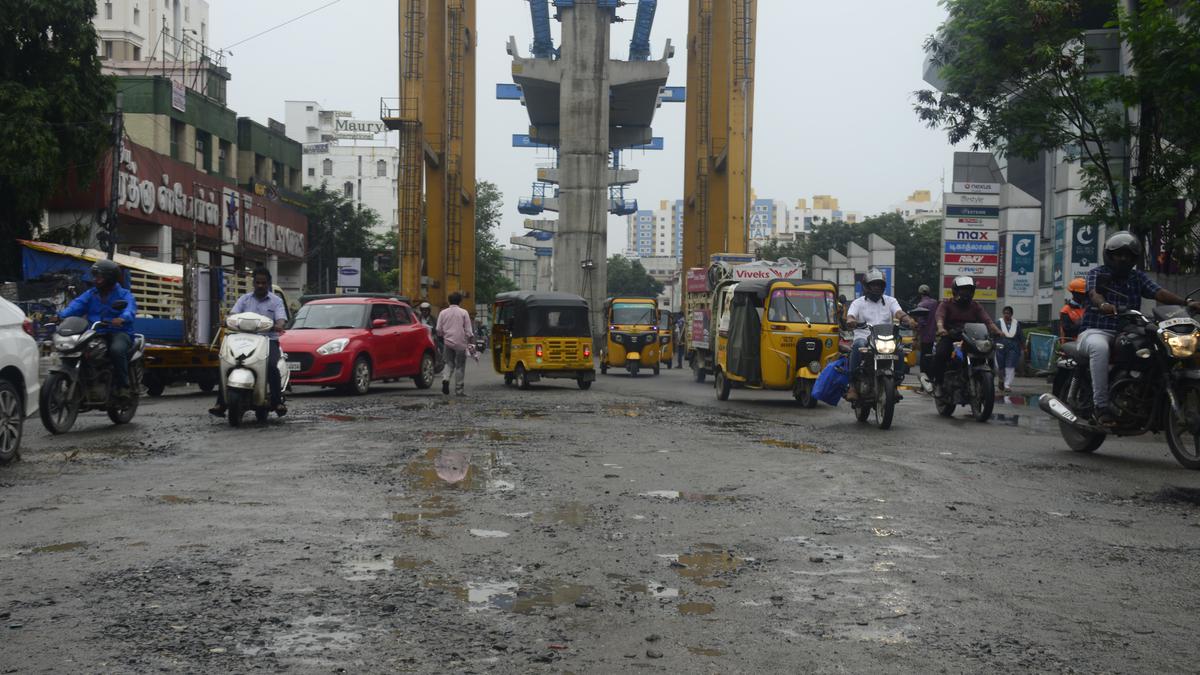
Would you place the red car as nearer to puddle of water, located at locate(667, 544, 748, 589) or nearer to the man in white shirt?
the man in white shirt

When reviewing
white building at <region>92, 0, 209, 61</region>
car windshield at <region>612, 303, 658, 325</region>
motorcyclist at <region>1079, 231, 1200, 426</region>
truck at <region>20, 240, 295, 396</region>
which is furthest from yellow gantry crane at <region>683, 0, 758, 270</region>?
motorcyclist at <region>1079, 231, 1200, 426</region>

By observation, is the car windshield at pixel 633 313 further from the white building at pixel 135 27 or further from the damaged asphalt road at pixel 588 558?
the white building at pixel 135 27

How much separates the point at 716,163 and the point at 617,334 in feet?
78.1

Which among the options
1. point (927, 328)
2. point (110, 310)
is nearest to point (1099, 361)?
point (110, 310)

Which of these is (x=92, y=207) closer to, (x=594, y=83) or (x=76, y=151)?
(x=76, y=151)

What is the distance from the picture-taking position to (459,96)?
2239 inches

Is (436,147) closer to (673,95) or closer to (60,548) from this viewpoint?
(673,95)

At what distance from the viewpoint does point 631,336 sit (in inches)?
1326

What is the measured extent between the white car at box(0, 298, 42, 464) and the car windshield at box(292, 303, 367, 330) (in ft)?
31.9

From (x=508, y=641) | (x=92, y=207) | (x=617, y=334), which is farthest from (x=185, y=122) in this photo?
(x=508, y=641)

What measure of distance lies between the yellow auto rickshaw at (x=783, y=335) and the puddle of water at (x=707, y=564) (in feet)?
40.5

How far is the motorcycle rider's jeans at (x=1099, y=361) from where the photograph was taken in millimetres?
10188

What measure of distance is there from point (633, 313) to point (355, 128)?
100 m

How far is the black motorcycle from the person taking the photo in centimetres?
1444
